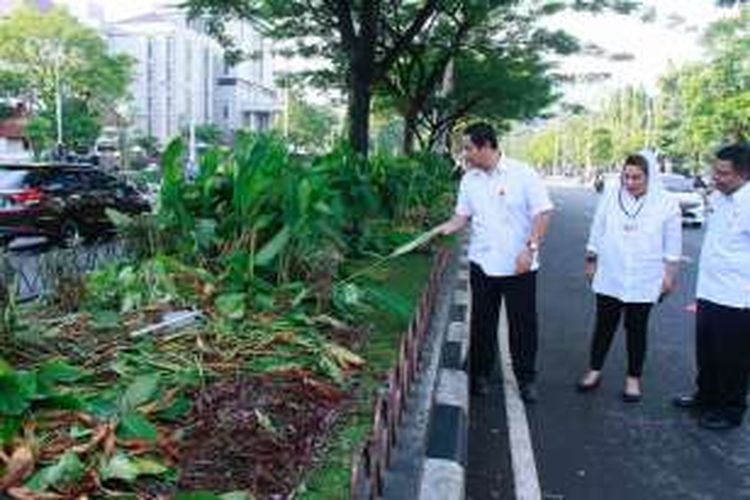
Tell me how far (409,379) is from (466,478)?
2.21ft

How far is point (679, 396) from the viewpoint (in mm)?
6961

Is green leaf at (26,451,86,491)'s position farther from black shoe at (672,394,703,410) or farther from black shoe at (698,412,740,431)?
black shoe at (672,394,703,410)

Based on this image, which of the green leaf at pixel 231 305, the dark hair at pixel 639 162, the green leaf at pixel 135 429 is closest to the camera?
the green leaf at pixel 135 429

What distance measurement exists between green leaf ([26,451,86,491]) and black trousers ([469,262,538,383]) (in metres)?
3.60

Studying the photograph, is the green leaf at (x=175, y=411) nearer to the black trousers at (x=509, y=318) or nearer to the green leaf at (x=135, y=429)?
the green leaf at (x=135, y=429)

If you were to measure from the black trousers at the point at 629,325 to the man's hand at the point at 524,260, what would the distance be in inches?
27.4

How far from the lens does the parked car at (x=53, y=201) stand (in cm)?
1625

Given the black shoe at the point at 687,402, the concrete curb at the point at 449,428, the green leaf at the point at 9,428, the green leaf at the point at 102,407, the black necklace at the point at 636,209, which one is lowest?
the black shoe at the point at 687,402

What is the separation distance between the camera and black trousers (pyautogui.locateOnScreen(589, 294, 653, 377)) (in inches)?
262

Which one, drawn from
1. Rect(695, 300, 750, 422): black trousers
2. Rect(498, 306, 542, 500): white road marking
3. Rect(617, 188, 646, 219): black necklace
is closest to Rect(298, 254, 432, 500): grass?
Rect(498, 306, 542, 500): white road marking

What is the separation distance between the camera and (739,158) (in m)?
6.05

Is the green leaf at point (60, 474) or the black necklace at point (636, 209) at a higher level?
the black necklace at point (636, 209)

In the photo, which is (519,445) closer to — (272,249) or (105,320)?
(272,249)

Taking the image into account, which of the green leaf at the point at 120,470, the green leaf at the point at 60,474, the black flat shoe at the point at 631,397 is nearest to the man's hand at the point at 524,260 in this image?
the black flat shoe at the point at 631,397
